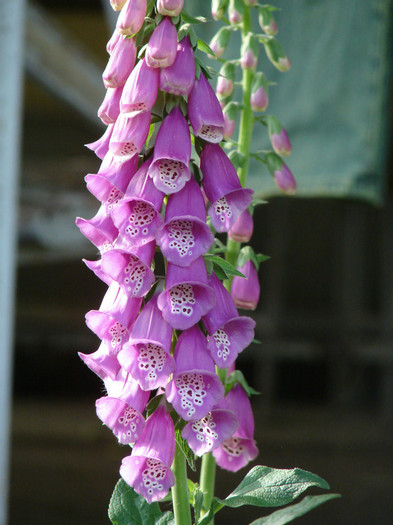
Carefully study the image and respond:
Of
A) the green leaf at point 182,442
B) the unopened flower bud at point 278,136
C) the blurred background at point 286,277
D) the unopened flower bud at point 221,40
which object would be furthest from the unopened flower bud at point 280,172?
the blurred background at point 286,277

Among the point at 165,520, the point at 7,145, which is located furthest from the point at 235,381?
the point at 7,145

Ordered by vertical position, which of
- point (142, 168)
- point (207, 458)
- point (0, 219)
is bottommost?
point (207, 458)

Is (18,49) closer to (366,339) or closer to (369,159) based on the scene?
(369,159)

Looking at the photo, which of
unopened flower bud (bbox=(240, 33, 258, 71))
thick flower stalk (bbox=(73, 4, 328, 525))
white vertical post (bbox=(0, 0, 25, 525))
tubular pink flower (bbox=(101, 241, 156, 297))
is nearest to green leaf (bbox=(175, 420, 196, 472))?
thick flower stalk (bbox=(73, 4, 328, 525))

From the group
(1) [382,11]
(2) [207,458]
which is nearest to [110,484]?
(1) [382,11]

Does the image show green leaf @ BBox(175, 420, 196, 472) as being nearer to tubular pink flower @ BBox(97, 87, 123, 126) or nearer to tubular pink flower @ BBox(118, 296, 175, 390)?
tubular pink flower @ BBox(118, 296, 175, 390)

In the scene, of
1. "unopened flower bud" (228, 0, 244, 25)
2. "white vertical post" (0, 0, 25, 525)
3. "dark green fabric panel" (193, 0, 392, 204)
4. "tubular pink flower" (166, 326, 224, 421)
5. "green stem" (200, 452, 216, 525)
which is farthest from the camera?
"white vertical post" (0, 0, 25, 525)

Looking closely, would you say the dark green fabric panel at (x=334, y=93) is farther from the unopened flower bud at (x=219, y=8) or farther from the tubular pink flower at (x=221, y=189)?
the tubular pink flower at (x=221, y=189)
